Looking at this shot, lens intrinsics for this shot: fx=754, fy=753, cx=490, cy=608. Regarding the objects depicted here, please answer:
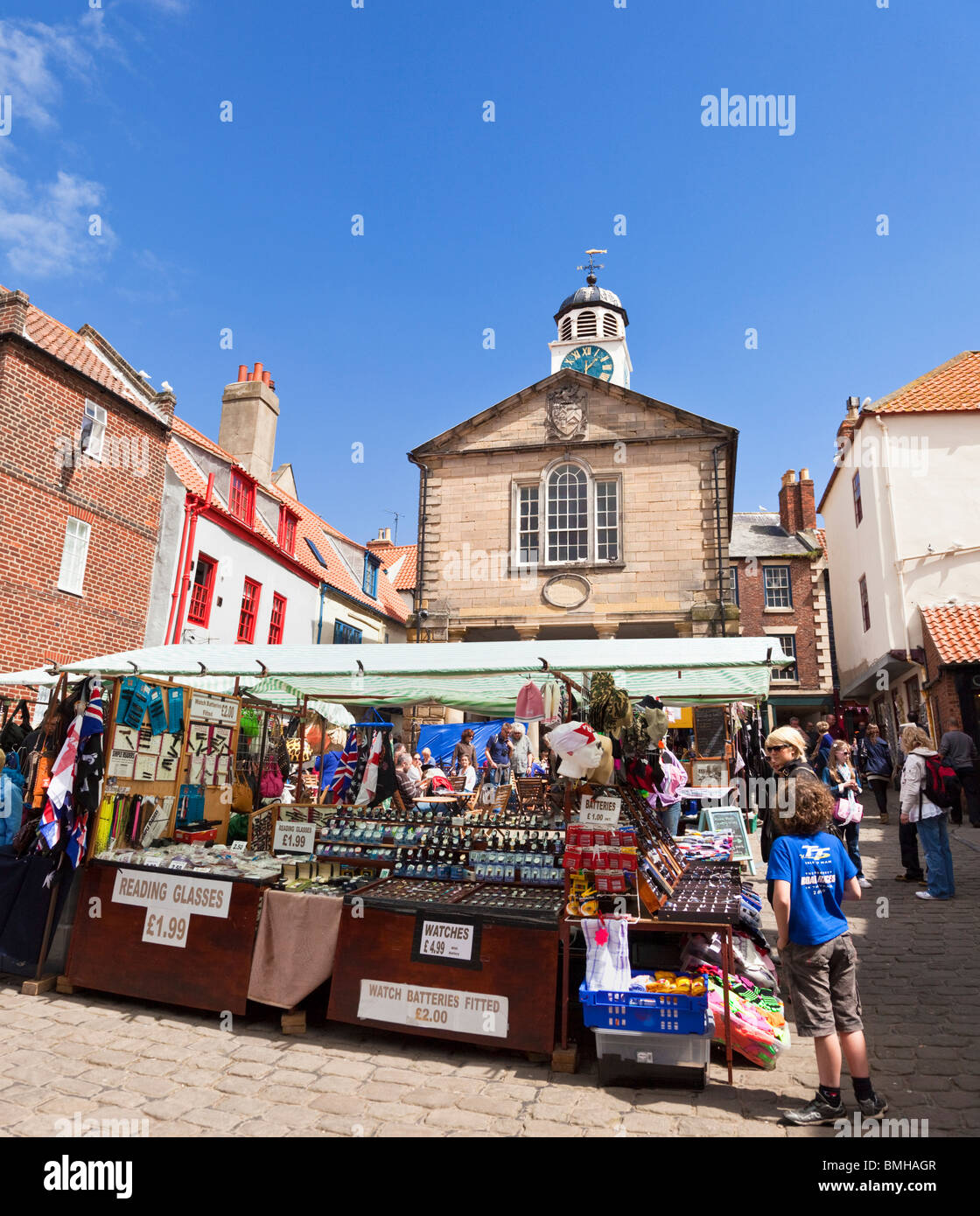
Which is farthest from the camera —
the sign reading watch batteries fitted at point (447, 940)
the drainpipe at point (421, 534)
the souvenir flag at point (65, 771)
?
the drainpipe at point (421, 534)

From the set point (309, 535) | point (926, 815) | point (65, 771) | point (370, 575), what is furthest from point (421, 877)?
point (370, 575)

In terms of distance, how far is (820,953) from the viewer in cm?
412

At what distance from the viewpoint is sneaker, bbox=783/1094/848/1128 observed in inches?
160

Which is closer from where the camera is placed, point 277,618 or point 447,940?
point 447,940

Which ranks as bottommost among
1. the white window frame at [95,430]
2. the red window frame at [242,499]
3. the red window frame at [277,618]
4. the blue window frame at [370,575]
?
the red window frame at [277,618]

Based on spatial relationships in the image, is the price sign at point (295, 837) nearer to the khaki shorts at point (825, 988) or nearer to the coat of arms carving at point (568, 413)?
the khaki shorts at point (825, 988)

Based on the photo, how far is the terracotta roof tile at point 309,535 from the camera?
1952 cm

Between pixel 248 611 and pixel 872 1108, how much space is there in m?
19.6

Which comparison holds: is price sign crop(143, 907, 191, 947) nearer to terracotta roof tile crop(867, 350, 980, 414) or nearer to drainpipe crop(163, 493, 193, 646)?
drainpipe crop(163, 493, 193, 646)

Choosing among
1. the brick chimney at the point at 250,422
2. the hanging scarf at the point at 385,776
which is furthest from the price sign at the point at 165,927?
the brick chimney at the point at 250,422

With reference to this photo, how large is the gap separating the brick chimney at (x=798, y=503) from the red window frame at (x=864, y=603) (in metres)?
12.5

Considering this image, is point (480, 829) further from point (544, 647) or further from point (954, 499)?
point (954, 499)

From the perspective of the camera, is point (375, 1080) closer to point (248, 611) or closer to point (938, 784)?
point (938, 784)

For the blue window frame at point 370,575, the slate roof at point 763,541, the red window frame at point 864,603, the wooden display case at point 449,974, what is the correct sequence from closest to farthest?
the wooden display case at point 449,974
the red window frame at point 864,603
the blue window frame at point 370,575
the slate roof at point 763,541
